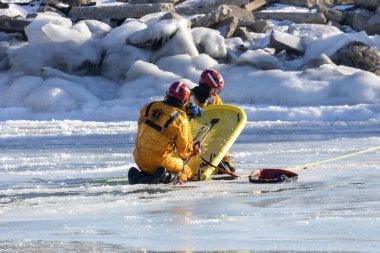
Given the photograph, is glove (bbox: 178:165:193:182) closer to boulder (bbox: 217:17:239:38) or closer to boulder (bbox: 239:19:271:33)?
boulder (bbox: 217:17:239:38)

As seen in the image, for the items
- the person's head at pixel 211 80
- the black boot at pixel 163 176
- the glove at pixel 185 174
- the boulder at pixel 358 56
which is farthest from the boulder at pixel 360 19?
the black boot at pixel 163 176

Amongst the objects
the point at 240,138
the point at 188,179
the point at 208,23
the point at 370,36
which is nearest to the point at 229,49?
the point at 208,23

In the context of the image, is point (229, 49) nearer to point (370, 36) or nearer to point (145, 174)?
point (370, 36)

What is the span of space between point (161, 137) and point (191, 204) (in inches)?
77.1

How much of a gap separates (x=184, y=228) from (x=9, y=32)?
973 inches

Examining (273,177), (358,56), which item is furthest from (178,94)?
(358,56)

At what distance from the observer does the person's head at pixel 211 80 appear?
1256cm

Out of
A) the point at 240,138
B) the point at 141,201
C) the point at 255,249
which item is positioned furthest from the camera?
the point at 240,138

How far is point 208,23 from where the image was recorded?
31516 millimetres

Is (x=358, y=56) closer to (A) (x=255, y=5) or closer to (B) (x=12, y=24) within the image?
(A) (x=255, y=5)

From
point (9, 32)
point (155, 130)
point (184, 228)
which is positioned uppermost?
point (184, 228)

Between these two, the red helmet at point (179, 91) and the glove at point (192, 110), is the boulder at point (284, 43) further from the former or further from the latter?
the red helmet at point (179, 91)

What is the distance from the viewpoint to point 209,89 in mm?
12758

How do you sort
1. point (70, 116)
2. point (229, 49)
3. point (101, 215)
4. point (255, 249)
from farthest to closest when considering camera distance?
point (229, 49) < point (70, 116) < point (101, 215) < point (255, 249)
